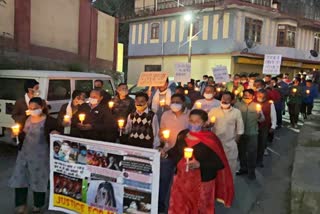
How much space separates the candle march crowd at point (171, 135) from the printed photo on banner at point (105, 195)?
0.62 m

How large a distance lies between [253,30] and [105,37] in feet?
43.3

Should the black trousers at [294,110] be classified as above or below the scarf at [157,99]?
below

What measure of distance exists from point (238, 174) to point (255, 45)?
83.0 feet

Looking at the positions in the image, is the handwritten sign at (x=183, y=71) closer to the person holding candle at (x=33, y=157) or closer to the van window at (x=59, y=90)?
the van window at (x=59, y=90)

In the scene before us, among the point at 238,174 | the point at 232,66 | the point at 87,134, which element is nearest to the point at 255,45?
the point at 232,66

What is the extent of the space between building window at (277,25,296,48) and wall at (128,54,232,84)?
580 centimetres

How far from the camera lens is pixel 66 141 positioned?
527 cm

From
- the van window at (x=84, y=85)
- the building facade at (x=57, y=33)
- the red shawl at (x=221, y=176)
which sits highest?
the building facade at (x=57, y=33)

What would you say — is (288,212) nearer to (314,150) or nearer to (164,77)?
(314,150)

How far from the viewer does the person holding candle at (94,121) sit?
6.56 meters

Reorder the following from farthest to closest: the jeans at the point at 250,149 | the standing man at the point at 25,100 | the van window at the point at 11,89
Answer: the van window at the point at 11,89
the jeans at the point at 250,149
the standing man at the point at 25,100

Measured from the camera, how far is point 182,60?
113ft

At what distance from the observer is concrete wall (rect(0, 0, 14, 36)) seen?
49.6 ft

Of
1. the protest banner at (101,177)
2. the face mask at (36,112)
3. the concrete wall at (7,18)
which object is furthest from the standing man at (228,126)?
the concrete wall at (7,18)
